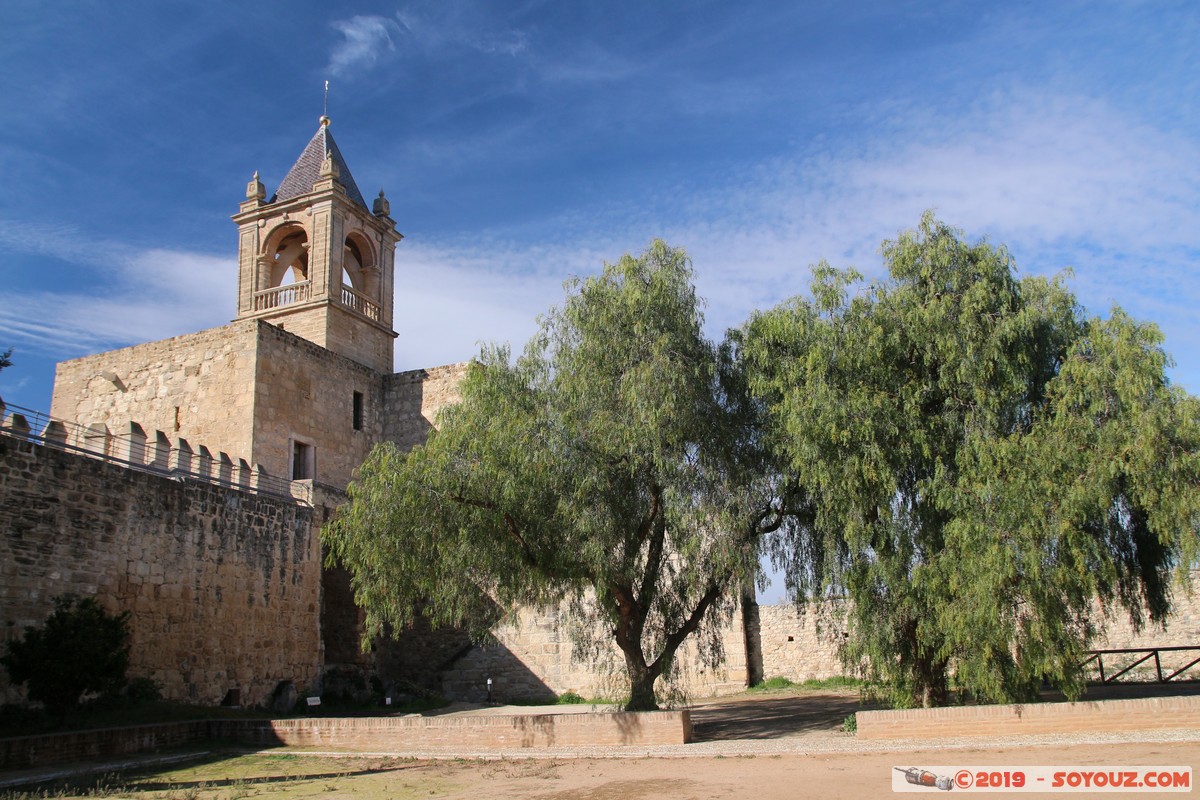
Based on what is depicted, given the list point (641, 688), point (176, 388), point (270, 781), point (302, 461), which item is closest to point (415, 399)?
point (302, 461)

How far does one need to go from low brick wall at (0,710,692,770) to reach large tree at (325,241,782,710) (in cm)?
A: 96

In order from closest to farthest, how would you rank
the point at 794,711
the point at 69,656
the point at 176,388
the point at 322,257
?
the point at 69,656, the point at 794,711, the point at 176,388, the point at 322,257

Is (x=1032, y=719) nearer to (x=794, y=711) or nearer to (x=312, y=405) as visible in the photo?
(x=794, y=711)

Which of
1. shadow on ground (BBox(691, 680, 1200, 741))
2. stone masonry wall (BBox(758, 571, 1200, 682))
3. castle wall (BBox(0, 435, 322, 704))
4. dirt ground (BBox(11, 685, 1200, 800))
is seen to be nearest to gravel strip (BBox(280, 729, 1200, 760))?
dirt ground (BBox(11, 685, 1200, 800))

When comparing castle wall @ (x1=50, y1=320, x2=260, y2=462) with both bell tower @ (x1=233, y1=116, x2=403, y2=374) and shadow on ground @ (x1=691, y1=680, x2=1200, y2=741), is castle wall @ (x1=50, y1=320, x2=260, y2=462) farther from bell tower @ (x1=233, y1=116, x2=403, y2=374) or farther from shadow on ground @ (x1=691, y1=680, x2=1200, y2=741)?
shadow on ground @ (x1=691, y1=680, x2=1200, y2=741)

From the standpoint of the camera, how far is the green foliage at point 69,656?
39.3 ft

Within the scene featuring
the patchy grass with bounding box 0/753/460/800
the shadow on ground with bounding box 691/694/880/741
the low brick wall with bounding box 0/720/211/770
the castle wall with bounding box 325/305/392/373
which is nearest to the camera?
the patchy grass with bounding box 0/753/460/800

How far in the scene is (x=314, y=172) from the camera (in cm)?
2514

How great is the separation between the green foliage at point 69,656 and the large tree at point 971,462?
924cm

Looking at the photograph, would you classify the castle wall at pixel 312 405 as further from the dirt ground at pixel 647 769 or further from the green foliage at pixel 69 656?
the dirt ground at pixel 647 769

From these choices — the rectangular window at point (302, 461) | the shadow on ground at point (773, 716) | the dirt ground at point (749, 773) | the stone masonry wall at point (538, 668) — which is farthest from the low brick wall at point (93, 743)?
the rectangular window at point (302, 461)

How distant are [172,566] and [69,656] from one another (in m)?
2.94

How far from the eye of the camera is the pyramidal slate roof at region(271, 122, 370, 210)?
2498cm

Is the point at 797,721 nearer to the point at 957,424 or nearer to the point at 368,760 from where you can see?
the point at 957,424
